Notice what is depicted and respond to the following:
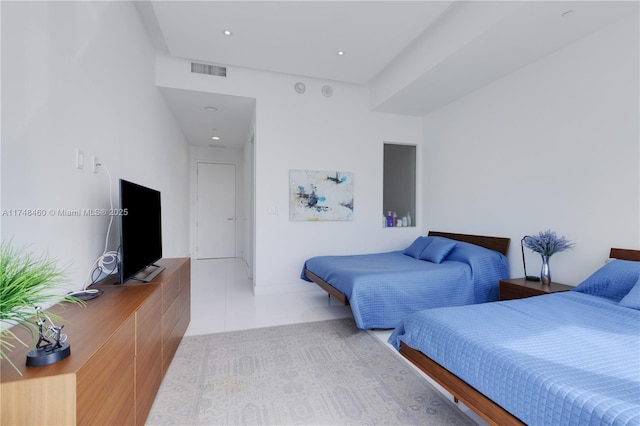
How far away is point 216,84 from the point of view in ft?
12.7

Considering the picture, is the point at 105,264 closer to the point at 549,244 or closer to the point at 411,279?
the point at 411,279

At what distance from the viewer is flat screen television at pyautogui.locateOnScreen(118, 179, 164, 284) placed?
1.79m

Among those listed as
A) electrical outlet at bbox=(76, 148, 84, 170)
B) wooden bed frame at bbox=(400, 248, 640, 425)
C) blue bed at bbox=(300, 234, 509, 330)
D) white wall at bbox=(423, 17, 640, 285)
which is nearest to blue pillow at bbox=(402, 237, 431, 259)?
blue bed at bbox=(300, 234, 509, 330)

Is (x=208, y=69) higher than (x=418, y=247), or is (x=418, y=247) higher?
(x=208, y=69)

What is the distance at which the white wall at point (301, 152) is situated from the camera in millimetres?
4047

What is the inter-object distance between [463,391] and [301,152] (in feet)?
11.4

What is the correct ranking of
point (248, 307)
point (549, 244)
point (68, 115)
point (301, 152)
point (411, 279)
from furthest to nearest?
point (301, 152) < point (248, 307) < point (411, 279) < point (549, 244) < point (68, 115)

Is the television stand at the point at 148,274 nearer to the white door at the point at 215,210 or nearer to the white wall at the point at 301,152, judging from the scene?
the white wall at the point at 301,152

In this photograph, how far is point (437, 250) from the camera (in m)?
3.60

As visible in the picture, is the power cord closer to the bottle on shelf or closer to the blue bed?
the blue bed

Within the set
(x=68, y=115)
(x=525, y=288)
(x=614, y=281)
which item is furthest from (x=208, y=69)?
(x=614, y=281)

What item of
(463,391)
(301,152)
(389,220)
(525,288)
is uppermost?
(301,152)

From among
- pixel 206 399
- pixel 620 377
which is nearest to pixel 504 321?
pixel 620 377

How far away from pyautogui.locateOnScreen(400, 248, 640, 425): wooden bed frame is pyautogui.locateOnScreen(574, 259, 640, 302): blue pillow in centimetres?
152
